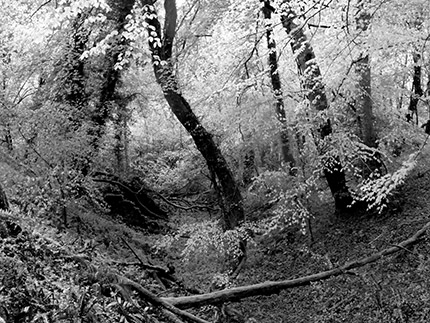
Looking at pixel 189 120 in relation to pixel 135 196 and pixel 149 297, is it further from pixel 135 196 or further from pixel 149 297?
pixel 149 297

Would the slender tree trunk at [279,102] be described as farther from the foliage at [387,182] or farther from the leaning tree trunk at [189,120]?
the foliage at [387,182]

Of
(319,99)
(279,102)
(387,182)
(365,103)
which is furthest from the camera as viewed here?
(279,102)

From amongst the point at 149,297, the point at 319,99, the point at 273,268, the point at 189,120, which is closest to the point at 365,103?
the point at 319,99

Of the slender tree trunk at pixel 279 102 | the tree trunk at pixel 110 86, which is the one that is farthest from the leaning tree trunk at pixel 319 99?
the tree trunk at pixel 110 86

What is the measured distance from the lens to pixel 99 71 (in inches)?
448

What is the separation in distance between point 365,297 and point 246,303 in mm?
2321

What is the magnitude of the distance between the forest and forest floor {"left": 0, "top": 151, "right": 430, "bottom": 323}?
4 cm

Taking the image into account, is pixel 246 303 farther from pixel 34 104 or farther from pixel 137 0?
pixel 137 0

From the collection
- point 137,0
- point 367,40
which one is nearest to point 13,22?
point 137,0

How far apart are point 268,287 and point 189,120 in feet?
12.9

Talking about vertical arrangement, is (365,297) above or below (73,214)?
below

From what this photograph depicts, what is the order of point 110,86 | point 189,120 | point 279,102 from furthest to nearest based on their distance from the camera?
point 110,86 < point 279,102 < point 189,120

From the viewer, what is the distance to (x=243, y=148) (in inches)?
465

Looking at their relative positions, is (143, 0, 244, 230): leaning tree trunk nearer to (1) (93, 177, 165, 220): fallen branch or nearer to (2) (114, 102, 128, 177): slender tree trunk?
(2) (114, 102, 128, 177): slender tree trunk
